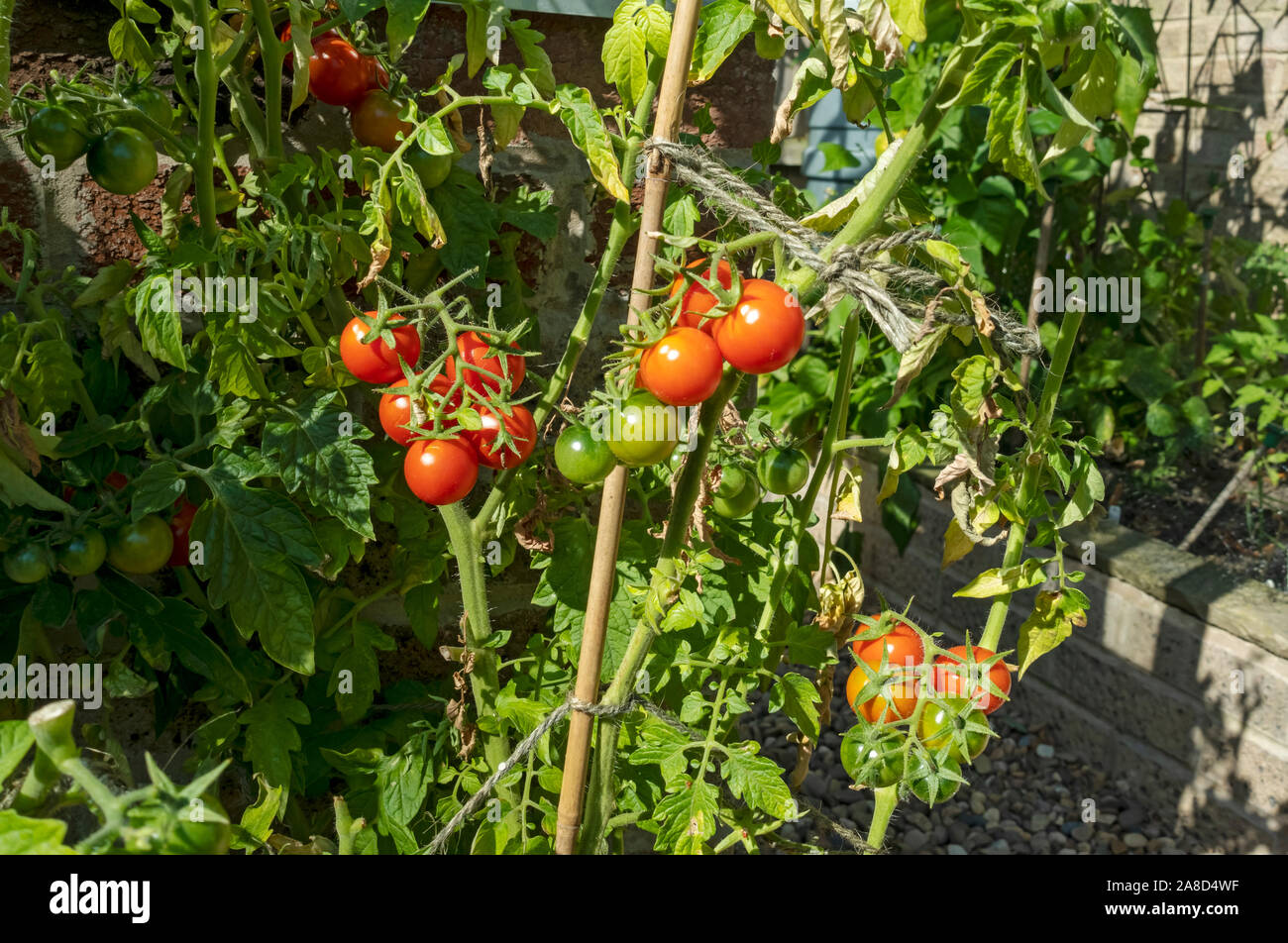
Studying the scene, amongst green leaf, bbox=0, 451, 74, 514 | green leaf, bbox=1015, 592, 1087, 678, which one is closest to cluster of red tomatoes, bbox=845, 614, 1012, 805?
green leaf, bbox=1015, 592, 1087, 678

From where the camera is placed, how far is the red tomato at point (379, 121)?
1.22 m

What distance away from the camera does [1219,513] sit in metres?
2.52

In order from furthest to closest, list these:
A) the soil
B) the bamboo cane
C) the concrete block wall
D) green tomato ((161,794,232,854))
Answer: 1. the soil
2. the concrete block wall
3. the bamboo cane
4. green tomato ((161,794,232,854))

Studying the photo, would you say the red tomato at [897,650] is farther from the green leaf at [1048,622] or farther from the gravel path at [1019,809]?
the gravel path at [1019,809]

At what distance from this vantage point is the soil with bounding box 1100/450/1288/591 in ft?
7.66

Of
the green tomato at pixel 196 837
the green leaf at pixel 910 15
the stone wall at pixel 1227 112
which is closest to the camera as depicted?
the green tomato at pixel 196 837

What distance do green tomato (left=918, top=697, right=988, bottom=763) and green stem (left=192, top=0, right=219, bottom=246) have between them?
37.0 inches

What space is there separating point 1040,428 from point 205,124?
0.96 metres

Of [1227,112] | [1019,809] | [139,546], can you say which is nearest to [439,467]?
[139,546]

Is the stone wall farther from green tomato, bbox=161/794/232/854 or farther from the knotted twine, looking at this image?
green tomato, bbox=161/794/232/854

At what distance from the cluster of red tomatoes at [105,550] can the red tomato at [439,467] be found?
354 mm

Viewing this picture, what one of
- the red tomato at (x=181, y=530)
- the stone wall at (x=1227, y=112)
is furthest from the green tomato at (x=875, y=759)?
the stone wall at (x=1227, y=112)
